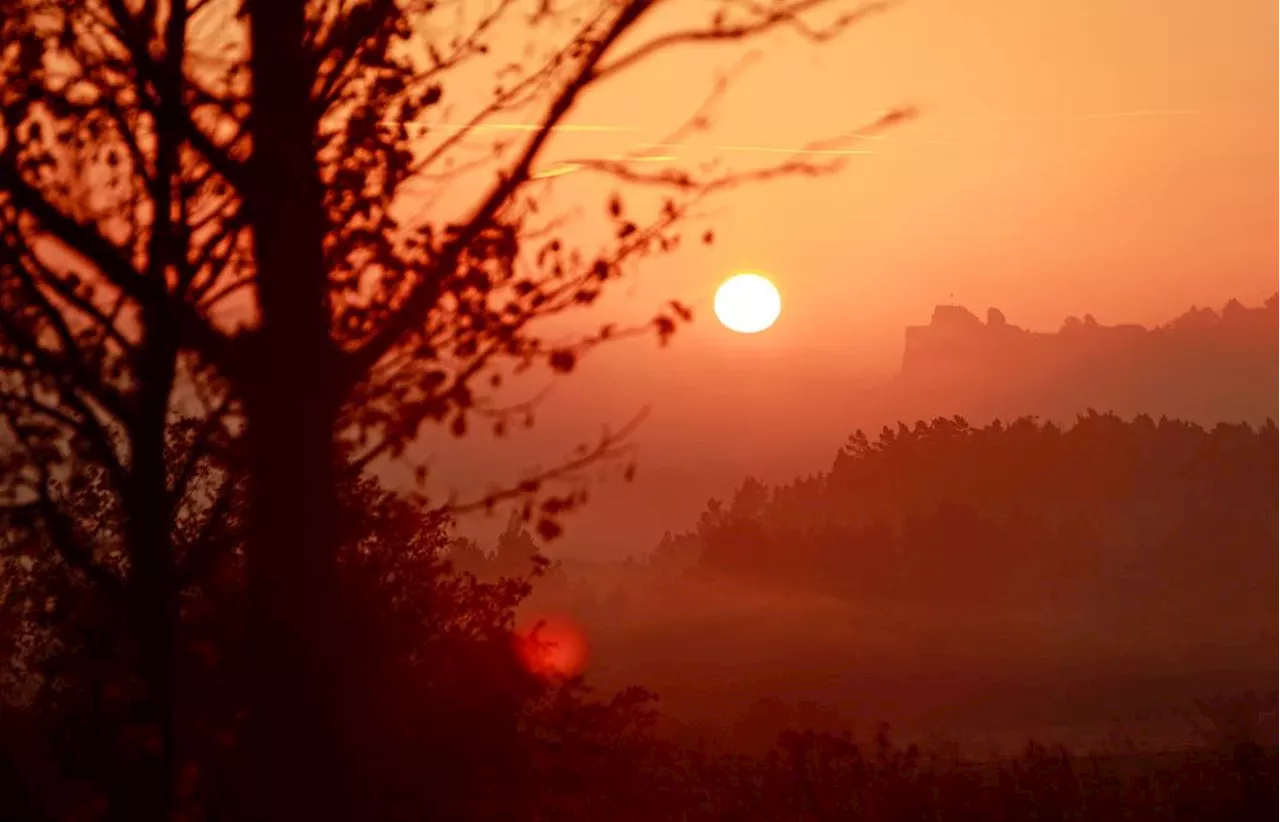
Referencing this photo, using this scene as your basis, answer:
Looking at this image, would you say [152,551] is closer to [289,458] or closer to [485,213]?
[289,458]

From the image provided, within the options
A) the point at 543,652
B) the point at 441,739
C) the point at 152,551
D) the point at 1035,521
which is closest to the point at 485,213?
the point at 152,551

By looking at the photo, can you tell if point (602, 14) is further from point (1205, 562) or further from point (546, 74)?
point (1205, 562)

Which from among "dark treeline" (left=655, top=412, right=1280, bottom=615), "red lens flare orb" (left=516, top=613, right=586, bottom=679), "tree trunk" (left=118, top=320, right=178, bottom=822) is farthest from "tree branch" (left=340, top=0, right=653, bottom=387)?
"dark treeline" (left=655, top=412, right=1280, bottom=615)

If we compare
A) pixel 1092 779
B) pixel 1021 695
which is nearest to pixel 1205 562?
pixel 1021 695

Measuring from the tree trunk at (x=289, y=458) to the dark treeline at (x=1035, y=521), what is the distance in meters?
126

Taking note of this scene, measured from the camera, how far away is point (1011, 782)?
45.1 ft

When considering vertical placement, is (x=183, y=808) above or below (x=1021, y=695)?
below

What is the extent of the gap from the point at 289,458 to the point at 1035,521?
14673 cm

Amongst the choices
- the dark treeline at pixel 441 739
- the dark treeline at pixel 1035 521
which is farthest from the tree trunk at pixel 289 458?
the dark treeline at pixel 1035 521

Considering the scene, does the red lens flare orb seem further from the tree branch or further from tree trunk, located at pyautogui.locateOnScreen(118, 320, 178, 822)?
the tree branch

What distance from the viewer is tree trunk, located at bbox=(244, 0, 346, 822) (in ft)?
18.4

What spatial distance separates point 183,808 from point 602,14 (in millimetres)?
4043

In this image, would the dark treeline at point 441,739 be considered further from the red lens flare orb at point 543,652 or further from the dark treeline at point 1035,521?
the dark treeline at point 1035,521

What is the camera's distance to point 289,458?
5.77 metres
